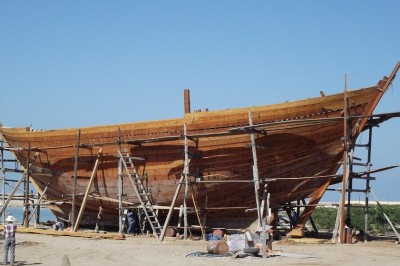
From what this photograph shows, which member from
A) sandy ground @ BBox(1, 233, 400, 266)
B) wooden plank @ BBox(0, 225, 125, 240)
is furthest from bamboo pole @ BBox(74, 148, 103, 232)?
sandy ground @ BBox(1, 233, 400, 266)

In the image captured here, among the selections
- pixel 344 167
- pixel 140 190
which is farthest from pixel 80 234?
pixel 344 167

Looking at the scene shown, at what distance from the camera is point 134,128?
1958 centimetres

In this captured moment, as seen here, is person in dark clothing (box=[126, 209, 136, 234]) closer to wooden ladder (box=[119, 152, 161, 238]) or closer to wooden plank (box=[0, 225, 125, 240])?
wooden ladder (box=[119, 152, 161, 238])

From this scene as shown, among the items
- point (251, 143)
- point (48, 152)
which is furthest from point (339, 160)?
point (48, 152)

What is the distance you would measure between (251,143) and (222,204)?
2927mm

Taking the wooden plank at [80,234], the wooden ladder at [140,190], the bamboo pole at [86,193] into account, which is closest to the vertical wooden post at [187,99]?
the wooden ladder at [140,190]

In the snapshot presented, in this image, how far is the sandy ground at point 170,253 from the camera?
1218 centimetres

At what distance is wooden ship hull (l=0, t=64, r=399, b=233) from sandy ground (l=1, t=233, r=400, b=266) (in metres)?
1.90

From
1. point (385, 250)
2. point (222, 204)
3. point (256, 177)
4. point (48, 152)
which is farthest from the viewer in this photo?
point (48, 152)

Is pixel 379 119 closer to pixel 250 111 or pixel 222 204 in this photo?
pixel 250 111

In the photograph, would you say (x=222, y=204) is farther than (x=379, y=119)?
Yes

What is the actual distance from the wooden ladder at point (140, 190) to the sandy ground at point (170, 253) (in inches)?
38.2

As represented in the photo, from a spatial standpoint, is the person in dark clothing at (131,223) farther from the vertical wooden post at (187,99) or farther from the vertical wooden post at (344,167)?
the vertical wooden post at (344,167)

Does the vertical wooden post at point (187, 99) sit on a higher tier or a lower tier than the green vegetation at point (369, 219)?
higher
